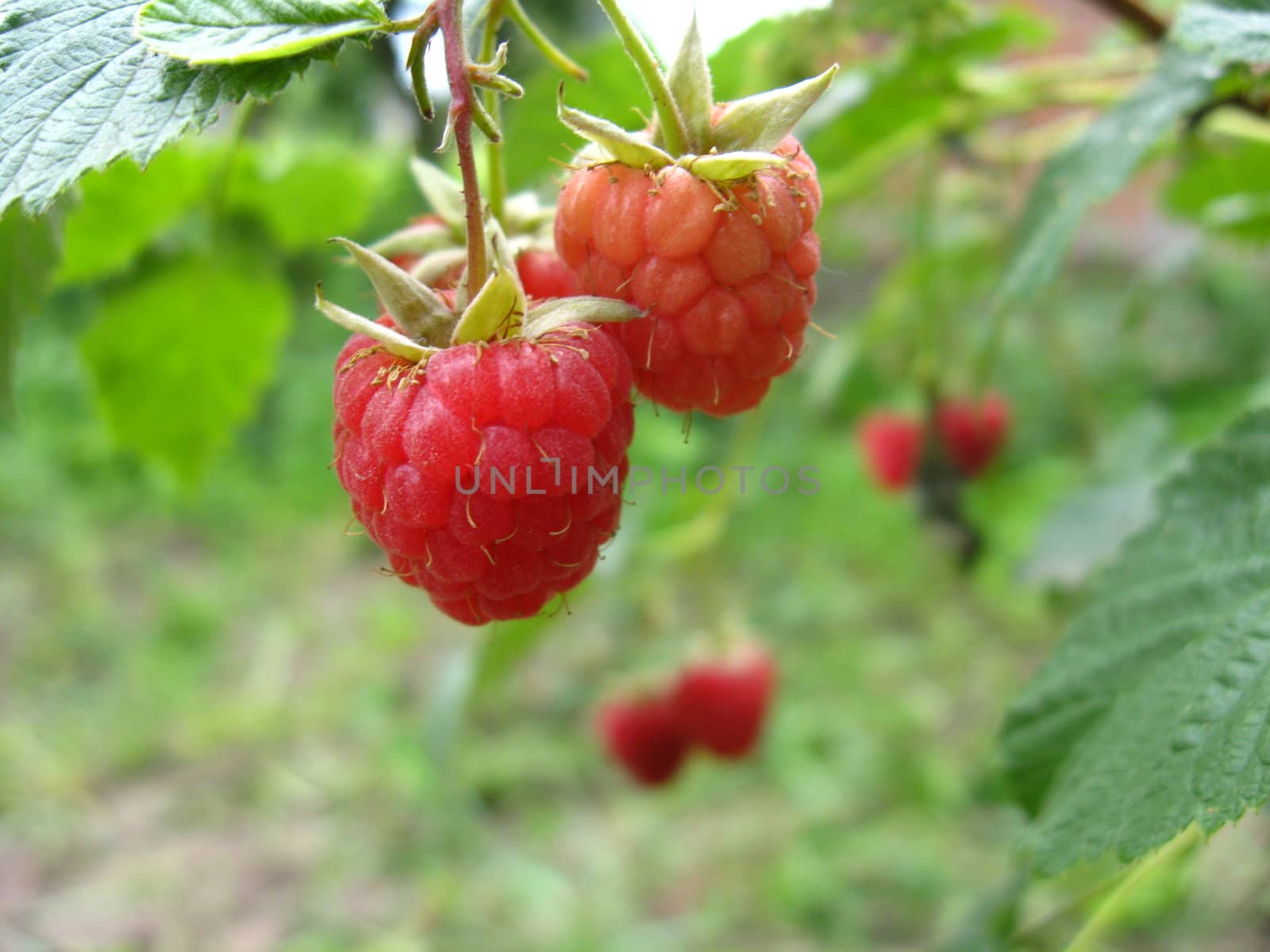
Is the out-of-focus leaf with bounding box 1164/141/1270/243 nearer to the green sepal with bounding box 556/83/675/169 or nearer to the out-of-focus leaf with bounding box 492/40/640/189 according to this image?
the out-of-focus leaf with bounding box 492/40/640/189

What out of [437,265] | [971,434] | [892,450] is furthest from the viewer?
[892,450]

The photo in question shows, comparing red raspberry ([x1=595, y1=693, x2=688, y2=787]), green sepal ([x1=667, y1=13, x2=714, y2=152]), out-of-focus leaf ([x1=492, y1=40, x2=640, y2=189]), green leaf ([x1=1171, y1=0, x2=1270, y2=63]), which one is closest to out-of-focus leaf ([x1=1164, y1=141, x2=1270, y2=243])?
green leaf ([x1=1171, y1=0, x2=1270, y2=63])

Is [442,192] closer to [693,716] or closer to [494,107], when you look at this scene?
[494,107]

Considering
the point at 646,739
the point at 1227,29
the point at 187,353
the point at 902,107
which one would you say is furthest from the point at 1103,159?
the point at 646,739

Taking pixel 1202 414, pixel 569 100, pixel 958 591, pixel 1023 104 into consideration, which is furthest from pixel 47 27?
pixel 958 591

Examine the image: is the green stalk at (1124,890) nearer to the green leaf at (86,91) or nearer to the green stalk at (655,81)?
the green stalk at (655,81)

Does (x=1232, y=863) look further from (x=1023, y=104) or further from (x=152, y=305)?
(x=152, y=305)
